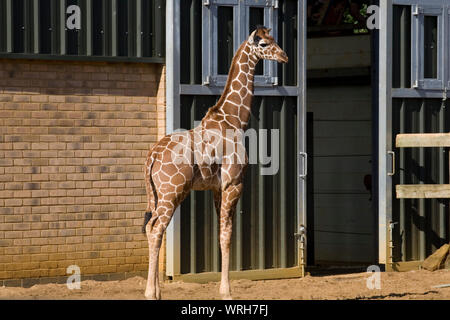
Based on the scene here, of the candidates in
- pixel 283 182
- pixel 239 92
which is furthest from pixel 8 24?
pixel 283 182

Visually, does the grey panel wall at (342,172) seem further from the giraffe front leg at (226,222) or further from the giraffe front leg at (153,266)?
the giraffe front leg at (153,266)

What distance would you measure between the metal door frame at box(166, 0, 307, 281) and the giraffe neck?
160 centimetres

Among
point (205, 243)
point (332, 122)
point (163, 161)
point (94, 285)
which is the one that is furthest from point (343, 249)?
point (163, 161)

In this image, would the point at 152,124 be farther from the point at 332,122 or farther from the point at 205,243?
the point at 332,122

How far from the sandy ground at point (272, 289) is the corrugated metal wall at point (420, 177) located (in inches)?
29.1

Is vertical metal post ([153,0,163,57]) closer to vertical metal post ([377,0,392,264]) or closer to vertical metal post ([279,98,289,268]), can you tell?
vertical metal post ([279,98,289,268])

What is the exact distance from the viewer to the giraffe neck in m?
10.4

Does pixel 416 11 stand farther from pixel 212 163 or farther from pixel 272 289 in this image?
pixel 212 163

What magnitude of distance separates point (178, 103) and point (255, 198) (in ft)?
5.55

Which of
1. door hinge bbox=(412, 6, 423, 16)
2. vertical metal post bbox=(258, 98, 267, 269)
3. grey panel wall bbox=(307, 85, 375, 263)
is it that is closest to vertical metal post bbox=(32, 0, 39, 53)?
vertical metal post bbox=(258, 98, 267, 269)

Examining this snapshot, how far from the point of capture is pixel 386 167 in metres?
13.0

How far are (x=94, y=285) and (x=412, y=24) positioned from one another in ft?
18.8

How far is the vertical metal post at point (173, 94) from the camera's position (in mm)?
11898

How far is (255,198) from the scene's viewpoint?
1255 cm
